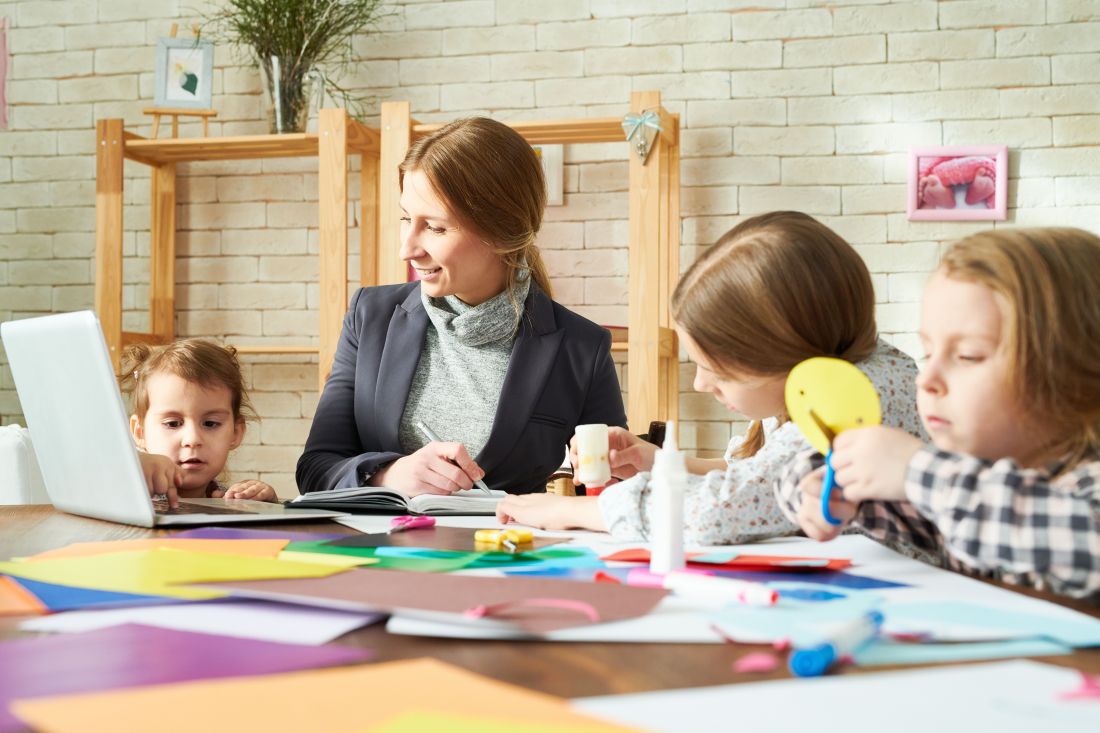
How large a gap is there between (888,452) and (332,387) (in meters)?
1.34

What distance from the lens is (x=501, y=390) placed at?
2002mm

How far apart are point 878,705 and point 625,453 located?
108cm

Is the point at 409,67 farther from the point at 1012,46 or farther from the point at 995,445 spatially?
the point at 995,445

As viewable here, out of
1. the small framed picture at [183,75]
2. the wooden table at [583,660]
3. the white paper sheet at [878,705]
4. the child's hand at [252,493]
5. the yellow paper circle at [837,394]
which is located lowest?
the child's hand at [252,493]

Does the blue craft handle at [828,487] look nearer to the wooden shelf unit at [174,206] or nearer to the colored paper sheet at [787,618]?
the colored paper sheet at [787,618]

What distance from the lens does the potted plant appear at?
3.47 meters

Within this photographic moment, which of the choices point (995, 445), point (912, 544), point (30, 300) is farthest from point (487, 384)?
point (30, 300)

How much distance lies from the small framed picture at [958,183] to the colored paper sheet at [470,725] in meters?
3.24

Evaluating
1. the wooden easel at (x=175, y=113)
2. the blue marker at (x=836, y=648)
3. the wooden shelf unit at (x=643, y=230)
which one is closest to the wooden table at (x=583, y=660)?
the blue marker at (x=836, y=648)

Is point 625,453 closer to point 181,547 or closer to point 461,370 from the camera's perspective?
point 461,370

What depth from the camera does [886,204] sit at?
11.5 feet

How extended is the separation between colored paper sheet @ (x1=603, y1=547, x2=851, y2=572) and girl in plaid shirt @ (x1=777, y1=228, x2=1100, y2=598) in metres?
0.09

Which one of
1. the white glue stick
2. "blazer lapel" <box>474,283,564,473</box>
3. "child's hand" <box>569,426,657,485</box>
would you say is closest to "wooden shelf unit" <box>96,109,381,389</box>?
"blazer lapel" <box>474,283,564,473</box>

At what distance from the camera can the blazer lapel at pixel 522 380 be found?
1.96 metres
